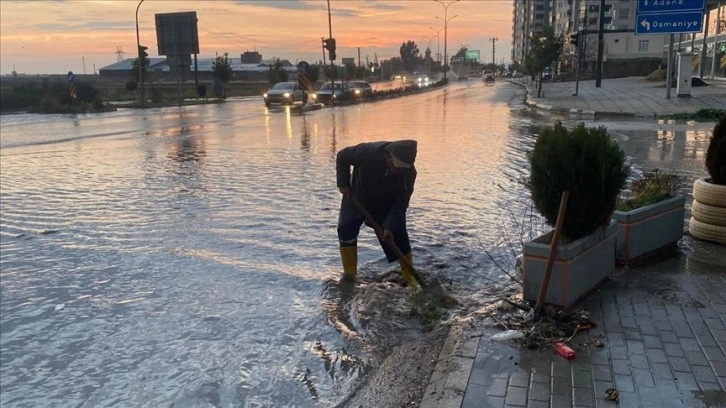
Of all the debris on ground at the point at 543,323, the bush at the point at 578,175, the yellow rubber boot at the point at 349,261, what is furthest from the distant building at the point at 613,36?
the debris on ground at the point at 543,323

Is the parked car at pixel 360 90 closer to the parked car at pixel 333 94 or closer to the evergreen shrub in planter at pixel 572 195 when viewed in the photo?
the parked car at pixel 333 94

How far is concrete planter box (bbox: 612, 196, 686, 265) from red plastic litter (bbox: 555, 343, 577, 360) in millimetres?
1851

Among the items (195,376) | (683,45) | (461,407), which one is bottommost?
(195,376)

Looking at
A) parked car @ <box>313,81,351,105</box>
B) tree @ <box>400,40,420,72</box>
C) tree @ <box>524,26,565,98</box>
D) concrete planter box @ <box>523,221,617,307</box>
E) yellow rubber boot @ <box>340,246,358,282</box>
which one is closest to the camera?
concrete planter box @ <box>523,221,617,307</box>

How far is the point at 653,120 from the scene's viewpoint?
66.1 ft

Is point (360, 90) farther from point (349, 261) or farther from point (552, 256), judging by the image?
point (552, 256)

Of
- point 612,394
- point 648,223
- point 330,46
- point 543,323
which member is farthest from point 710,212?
point 330,46

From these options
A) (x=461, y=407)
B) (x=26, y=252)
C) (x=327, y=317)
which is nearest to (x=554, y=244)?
(x=461, y=407)

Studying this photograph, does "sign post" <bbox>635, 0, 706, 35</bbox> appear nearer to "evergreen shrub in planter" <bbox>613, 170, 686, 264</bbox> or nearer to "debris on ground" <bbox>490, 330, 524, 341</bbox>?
"evergreen shrub in planter" <bbox>613, 170, 686, 264</bbox>

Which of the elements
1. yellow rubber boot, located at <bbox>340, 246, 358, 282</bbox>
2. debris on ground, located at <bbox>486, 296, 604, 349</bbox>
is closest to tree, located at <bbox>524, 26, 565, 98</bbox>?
yellow rubber boot, located at <bbox>340, 246, 358, 282</bbox>

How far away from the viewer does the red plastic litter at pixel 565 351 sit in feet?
12.1

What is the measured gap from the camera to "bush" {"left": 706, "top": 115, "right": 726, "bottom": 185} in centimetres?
556

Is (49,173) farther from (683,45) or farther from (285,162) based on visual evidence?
(683,45)

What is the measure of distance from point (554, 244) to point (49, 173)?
39.3 ft
